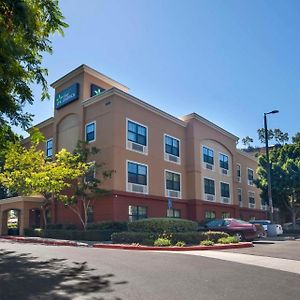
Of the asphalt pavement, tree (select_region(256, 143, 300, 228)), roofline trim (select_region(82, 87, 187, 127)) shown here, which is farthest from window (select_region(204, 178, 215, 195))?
the asphalt pavement

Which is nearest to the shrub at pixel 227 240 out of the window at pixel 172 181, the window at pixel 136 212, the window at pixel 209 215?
the window at pixel 136 212

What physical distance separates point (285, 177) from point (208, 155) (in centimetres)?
743

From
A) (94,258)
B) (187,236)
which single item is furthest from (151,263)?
(187,236)

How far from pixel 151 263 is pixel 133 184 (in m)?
17.6

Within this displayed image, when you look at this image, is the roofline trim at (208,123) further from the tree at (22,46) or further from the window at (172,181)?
the tree at (22,46)

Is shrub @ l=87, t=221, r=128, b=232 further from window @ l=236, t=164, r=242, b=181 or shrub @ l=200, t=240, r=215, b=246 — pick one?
window @ l=236, t=164, r=242, b=181

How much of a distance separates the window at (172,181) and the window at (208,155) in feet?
15.1

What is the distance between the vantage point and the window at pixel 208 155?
38781mm

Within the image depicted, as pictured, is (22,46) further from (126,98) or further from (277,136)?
(277,136)

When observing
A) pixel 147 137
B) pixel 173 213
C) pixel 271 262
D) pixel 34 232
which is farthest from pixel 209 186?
pixel 271 262

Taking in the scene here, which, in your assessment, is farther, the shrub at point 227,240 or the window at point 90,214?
the window at point 90,214

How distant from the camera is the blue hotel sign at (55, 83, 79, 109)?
32.8m

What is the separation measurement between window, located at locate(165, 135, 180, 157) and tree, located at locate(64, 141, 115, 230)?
24.1 feet

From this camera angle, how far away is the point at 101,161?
29.3 meters
